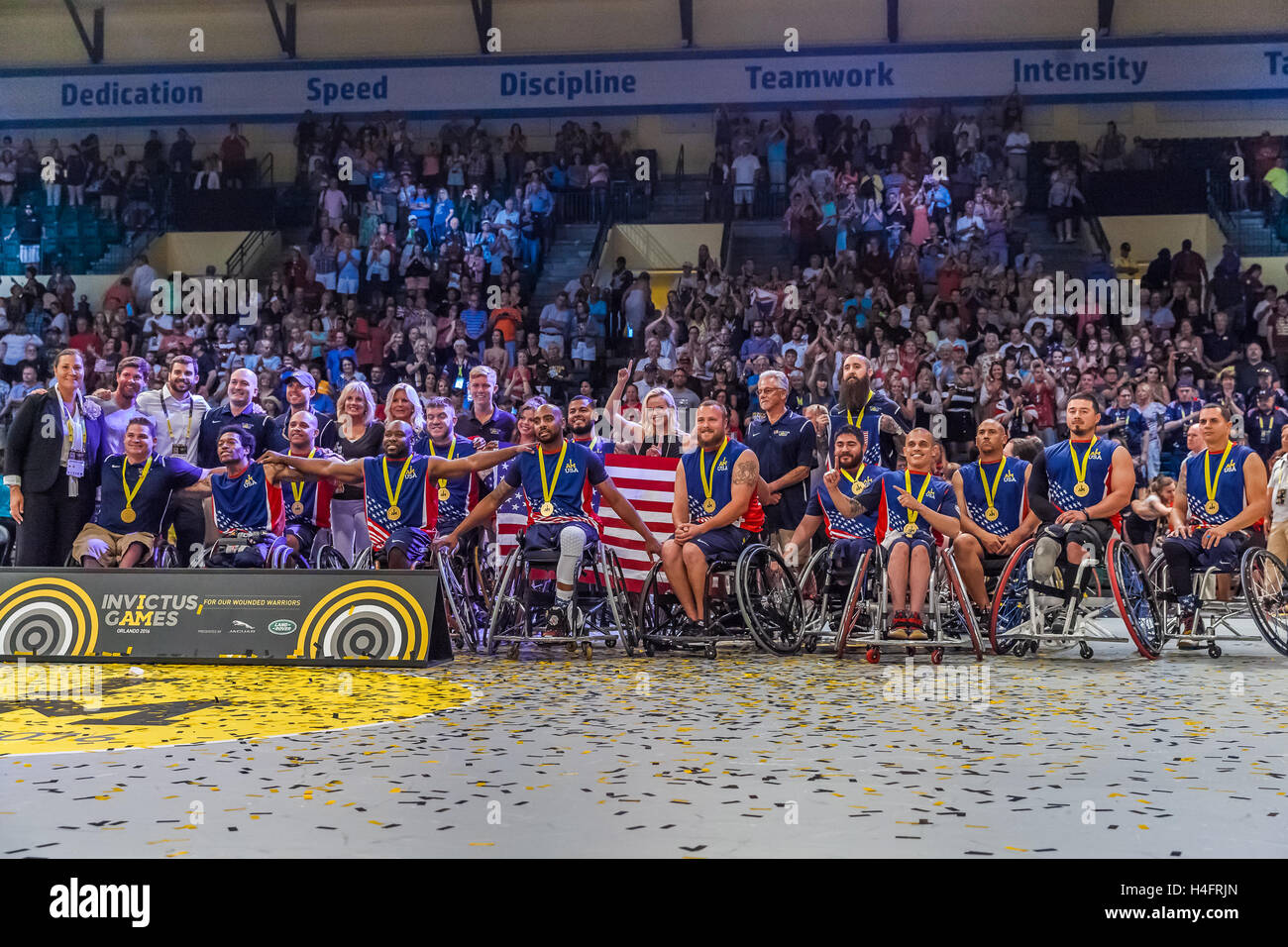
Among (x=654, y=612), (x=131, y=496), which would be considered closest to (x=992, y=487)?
(x=654, y=612)

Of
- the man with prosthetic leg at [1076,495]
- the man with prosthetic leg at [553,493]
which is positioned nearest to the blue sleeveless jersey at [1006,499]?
the man with prosthetic leg at [1076,495]

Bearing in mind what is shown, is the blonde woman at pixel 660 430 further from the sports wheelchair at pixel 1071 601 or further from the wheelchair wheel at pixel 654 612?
the sports wheelchair at pixel 1071 601

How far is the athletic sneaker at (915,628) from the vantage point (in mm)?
6863

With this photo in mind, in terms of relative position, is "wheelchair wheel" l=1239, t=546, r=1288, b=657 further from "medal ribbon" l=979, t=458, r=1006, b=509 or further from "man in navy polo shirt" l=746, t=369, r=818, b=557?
"man in navy polo shirt" l=746, t=369, r=818, b=557

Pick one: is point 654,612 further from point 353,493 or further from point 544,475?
point 353,493

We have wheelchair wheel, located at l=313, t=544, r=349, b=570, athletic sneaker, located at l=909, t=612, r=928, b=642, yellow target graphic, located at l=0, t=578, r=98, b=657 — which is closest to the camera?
athletic sneaker, located at l=909, t=612, r=928, b=642

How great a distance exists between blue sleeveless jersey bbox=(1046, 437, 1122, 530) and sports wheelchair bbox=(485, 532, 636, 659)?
251cm

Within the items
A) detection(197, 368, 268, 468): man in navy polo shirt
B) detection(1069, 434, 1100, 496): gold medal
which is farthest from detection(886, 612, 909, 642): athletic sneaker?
detection(197, 368, 268, 468): man in navy polo shirt

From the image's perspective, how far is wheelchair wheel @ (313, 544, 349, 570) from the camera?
26.4ft

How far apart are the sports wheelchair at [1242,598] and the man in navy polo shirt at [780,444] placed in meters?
2.05

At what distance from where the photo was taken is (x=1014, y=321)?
1403 cm

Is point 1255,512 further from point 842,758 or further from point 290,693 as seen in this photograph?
point 290,693

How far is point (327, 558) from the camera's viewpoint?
8.11 m

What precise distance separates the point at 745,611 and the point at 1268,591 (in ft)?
9.60
